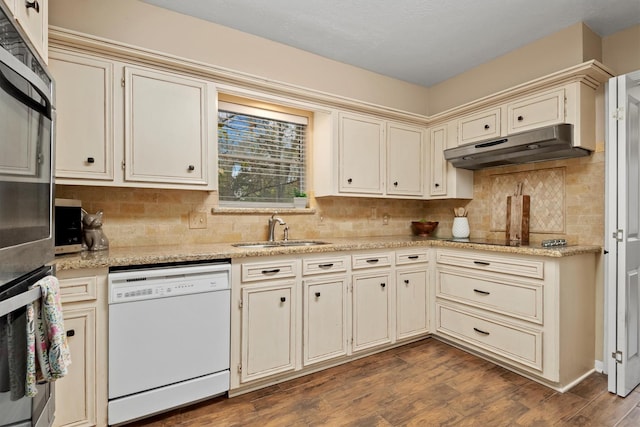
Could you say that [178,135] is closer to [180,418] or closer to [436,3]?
[180,418]

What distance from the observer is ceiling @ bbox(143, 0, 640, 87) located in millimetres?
2291

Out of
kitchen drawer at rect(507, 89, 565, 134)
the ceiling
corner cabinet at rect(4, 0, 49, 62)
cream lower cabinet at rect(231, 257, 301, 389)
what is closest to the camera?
corner cabinet at rect(4, 0, 49, 62)

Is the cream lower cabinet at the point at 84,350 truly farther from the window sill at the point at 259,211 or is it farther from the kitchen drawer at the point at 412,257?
the kitchen drawer at the point at 412,257

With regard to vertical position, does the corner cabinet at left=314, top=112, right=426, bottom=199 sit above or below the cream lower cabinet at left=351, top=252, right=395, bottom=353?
above

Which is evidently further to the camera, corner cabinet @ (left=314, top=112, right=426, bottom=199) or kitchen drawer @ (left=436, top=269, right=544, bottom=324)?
corner cabinet @ (left=314, top=112, right=426, bottom=199)

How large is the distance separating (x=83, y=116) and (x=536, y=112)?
3.20 meters

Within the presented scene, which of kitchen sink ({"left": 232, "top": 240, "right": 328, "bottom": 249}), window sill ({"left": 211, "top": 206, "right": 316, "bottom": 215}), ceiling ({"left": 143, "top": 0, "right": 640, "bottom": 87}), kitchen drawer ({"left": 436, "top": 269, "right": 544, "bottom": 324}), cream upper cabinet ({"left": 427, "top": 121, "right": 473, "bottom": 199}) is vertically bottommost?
kitchen drawer ({"left": 436, "top": 269, "right": 544, "bottom": 324})

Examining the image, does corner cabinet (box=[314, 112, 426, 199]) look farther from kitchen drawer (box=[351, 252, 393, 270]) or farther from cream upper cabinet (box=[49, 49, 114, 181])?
cream upper cabinet (box=[49, 49, 114, 181])

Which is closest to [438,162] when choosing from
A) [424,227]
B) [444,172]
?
[444,172]

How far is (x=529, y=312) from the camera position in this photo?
2.29m

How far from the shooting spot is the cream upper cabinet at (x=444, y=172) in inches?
128

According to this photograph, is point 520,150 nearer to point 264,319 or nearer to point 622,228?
point 622,228

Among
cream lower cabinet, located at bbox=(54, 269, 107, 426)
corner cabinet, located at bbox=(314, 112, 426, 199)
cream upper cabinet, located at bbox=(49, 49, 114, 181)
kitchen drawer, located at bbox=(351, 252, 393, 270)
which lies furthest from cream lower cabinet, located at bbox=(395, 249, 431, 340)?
cream upper cabinet, located at bbox=(49, 49, 114, 181)

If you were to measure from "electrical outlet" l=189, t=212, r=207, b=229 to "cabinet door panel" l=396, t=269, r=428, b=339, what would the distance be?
1.70 meters
